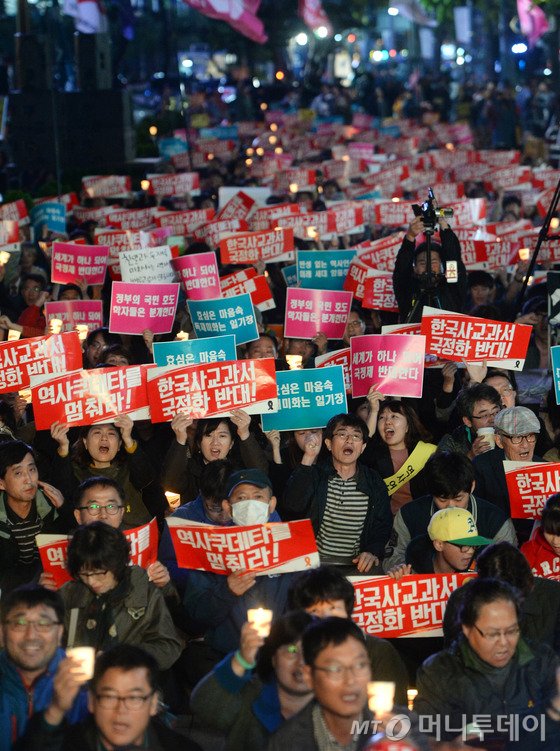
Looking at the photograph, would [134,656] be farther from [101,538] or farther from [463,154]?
[463,154]

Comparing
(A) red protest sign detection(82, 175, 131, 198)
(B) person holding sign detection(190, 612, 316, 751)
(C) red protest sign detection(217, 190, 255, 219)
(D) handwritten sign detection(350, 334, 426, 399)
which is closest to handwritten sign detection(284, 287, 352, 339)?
(D) handwritten sign detection(350, 334, 426, 399)

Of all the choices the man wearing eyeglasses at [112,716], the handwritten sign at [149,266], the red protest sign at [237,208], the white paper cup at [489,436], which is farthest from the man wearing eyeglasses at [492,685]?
the red protest sign at [237,208]

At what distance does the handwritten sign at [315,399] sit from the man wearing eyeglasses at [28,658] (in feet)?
10.5

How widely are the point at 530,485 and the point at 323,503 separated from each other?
1088 mm

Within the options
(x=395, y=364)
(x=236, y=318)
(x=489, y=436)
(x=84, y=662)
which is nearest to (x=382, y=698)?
(x=84, y=662)

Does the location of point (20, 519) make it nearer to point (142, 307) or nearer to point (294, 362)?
point (294, 362)

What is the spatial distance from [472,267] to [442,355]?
441cm

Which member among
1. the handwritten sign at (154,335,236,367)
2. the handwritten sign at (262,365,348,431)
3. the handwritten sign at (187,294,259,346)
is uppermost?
the handwritten sign at (187,294,259,346)

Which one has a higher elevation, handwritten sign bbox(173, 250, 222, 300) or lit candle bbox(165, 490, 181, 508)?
handwritten sign bbox(173, 250, 222, 300)

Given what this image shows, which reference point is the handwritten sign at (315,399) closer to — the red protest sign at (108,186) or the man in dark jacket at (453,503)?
the man in dark jacket at (453,503)

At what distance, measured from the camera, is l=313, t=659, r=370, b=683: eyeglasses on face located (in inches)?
188

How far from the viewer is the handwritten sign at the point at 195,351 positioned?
28.8 ft

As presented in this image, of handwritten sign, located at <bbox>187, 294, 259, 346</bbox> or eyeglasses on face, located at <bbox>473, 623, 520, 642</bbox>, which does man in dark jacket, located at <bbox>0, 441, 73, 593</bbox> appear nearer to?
eyeglasses on face, located at <bbox>473, 623, 520, 642</bbox>

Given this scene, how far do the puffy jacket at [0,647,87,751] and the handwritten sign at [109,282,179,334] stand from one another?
5446mm
